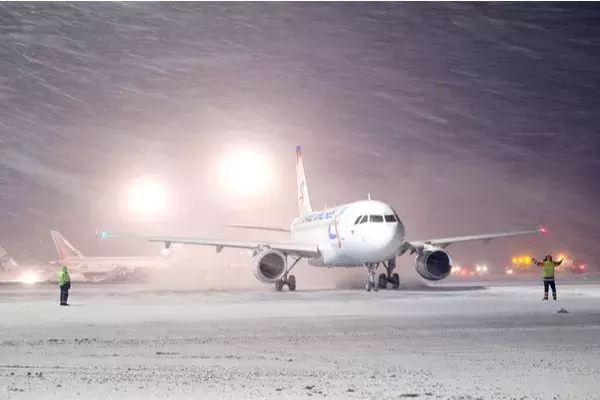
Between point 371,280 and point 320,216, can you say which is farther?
point 320,216

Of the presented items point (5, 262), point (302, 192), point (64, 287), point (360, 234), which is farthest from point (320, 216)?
point (5, 262)

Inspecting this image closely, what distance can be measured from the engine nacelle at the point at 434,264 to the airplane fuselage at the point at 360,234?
3.41 meters

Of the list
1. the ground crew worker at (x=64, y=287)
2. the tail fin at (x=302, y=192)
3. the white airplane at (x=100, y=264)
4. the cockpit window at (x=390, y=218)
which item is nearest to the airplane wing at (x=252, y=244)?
the cockpit window at (x=390, y=218)

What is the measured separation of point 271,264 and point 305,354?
106 feet

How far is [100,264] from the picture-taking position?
93.0 m

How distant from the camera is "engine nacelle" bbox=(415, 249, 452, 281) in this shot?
4778 cm

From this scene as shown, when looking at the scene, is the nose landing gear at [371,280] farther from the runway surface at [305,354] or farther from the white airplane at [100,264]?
the white airplane at [100,264]

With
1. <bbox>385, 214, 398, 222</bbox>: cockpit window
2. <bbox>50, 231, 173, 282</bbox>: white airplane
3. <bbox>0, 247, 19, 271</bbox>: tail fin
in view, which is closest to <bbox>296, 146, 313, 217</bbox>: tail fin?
<bbox>385, 214, 398, 222</bbox>: cockpit window

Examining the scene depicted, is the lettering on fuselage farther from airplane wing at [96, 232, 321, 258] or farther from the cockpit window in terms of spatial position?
the cockpit window

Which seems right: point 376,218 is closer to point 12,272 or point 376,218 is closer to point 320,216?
point 320,216

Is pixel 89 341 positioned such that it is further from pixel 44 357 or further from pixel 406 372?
pixel 406 372

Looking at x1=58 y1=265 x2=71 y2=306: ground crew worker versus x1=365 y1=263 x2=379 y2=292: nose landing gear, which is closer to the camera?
x1=58 y1=265 x2=71 y2=306: ground crew worker

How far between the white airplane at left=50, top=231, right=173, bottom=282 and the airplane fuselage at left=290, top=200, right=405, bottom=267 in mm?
46315

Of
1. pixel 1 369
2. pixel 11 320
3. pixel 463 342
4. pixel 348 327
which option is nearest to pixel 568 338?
pixel 463 342
